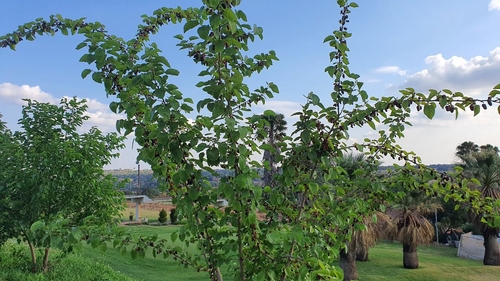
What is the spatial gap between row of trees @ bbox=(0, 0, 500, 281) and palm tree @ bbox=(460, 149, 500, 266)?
15.2 m

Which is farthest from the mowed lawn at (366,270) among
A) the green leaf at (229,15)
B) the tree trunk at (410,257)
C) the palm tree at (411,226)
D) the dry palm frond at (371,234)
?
the green leaf at (229,15)

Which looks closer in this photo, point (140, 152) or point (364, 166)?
point (140, 152)

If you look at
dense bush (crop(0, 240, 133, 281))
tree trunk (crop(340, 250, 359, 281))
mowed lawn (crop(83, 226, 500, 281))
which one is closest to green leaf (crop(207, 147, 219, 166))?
dense bush (crop(0, 240, 133, 281))

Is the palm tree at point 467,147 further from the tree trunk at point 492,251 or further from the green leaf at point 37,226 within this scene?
the green leaf at point 37,226

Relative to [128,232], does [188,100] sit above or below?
above

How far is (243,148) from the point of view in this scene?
1.50m

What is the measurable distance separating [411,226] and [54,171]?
1290 centimetres

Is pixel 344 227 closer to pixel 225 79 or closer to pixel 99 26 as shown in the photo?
pixel 225 79

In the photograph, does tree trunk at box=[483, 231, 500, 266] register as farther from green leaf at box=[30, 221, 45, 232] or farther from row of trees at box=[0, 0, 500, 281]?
green leaf at box=[30, 221, 45, 232]

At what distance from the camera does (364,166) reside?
2.36 m

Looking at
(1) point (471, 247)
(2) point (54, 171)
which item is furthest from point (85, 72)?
(1) point (471, 247)

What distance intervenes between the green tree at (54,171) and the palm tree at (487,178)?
13970 millimetres

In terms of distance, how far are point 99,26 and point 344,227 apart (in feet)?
5.77

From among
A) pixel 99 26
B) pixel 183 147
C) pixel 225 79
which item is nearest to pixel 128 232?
pixel 183 147
